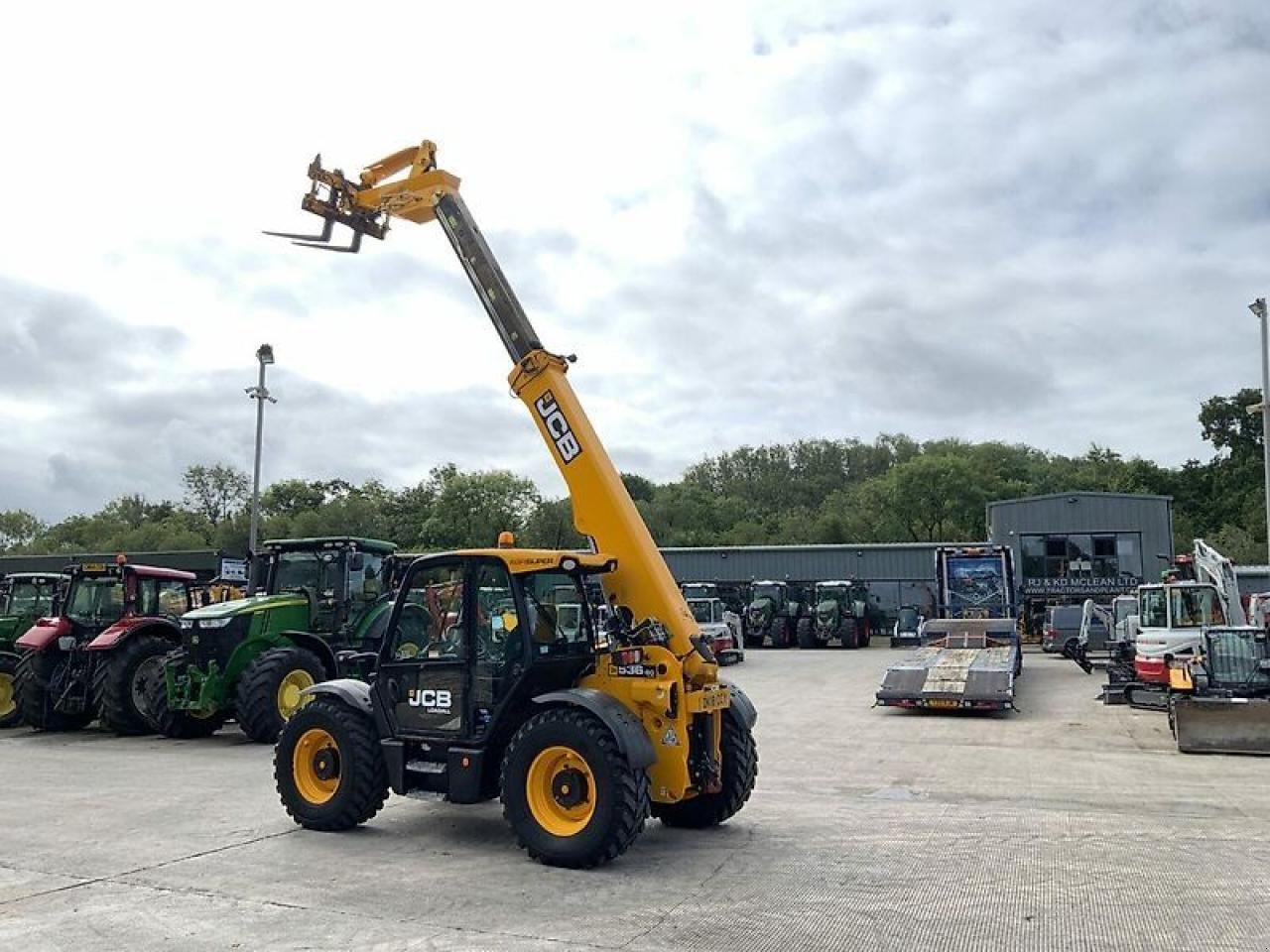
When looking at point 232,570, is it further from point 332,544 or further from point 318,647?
point 318,647

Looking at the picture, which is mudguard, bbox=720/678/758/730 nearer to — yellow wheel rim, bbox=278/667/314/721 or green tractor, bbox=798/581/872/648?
yellow wheel rim, bbox=278/667/314/721

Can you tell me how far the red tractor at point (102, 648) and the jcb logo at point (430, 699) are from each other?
720 cm

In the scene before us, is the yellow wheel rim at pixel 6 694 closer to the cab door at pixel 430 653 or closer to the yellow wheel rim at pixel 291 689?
the yellow wheel rim at pixel 291 689

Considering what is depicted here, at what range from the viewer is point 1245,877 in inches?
264

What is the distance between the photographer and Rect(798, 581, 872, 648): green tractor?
35.0 meters

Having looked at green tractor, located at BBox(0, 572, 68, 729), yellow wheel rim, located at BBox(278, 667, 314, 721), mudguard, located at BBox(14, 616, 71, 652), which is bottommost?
yellow wheel rim, located at BBox(278, 667, 314, 721)

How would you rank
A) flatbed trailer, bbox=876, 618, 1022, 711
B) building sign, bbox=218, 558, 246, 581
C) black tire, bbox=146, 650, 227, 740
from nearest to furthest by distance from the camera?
black tire, bbox=146, 650, 227, 740, flatbed trailer, bbox=876, 618, 1022, 711, building sign, bbox=218, 558, 246, 581

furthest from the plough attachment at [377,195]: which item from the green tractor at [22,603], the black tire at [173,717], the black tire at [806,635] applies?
the black tire at [806,635]

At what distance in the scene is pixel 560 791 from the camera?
23.2ft

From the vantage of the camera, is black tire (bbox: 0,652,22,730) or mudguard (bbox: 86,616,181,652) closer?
mudguard (bbox: 86,616,181,652)

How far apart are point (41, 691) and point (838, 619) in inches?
1001

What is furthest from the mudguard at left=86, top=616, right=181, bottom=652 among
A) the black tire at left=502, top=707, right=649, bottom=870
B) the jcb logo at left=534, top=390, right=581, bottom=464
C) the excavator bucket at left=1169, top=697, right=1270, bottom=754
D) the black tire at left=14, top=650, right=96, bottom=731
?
the excavator bucket at left=1169, top=697, right=1270, bottom=754

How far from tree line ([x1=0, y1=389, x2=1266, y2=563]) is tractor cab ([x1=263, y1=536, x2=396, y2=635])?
3942cm

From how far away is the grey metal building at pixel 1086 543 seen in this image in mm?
36344
